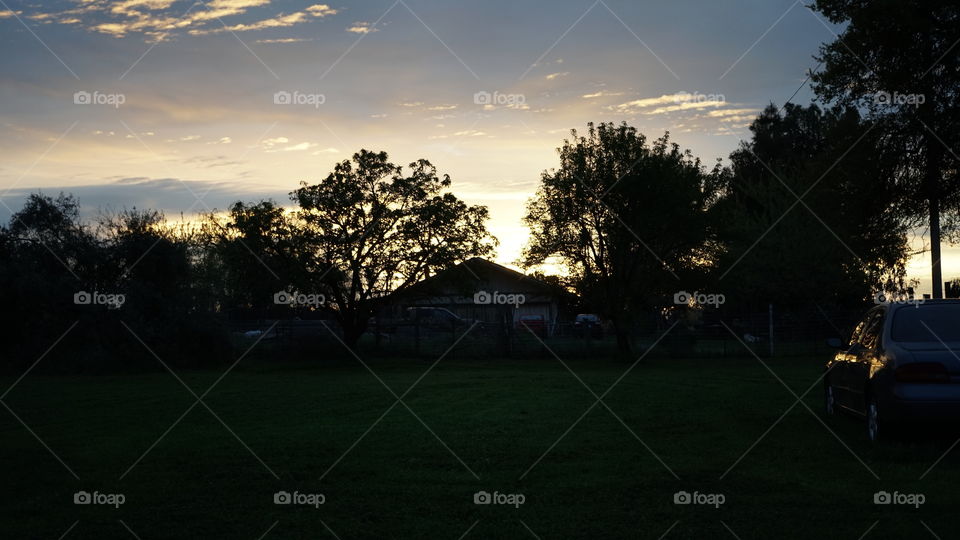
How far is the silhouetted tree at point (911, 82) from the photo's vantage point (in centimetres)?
2136

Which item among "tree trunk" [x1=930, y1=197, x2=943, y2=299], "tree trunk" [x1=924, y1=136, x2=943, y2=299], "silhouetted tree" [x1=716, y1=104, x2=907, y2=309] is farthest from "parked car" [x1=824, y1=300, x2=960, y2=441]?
"silhouetted tree" [x1=716, y1=104, x2=907, y2=309]

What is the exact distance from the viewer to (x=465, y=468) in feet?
29.7

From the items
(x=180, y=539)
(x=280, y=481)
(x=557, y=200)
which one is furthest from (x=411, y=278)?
(x=180, y=539)

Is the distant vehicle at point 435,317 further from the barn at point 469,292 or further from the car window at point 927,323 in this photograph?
the car window at point 927,323

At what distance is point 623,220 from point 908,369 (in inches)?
867

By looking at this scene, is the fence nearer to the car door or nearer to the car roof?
the car door

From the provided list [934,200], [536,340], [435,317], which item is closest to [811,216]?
[435,317]

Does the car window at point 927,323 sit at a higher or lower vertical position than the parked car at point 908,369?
higher

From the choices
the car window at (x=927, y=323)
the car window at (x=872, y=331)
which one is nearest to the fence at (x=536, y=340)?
the car window at (x=872, y=331)

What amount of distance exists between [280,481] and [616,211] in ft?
80.6

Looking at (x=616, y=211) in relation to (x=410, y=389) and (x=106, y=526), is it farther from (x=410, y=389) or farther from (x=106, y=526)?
(x=106, y=526)

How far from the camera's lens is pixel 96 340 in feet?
96.9

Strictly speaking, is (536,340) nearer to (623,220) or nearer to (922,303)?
(623,220)

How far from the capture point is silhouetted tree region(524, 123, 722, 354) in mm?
31250
